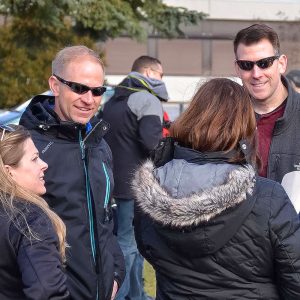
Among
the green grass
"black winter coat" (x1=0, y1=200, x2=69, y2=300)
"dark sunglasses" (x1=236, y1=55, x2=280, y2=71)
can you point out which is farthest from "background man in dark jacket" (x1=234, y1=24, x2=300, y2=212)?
the green grass

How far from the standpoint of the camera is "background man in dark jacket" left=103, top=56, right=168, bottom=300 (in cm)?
632

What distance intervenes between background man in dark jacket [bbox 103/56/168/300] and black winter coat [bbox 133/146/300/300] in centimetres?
346

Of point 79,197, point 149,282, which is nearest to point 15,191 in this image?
point 79,197

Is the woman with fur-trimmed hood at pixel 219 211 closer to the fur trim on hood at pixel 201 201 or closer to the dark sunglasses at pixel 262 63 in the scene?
the fur trim on hood at pixel 201 201

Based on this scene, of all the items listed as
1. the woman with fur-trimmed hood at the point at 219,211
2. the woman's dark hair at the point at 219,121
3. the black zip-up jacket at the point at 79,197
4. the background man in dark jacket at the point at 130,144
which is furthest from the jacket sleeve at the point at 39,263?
Answer: the background man in dark jacket at the point at 130,144

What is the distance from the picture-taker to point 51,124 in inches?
141

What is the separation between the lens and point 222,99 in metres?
2.82

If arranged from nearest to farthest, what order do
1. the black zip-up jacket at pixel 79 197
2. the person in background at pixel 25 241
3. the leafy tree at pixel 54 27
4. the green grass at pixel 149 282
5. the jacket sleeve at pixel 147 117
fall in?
the person in background at pixel 25 241 < the black zip-up jacket at pixel 79 197 < the jacket sleeve at pixel 147 117 < the green grass at pixel 149 282 < the leafy tree at pixel 54 27

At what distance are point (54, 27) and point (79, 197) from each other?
11.6 metres

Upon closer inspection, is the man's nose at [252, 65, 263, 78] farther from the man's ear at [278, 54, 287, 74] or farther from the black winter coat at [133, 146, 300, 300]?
the black winter coat at [133, 146, 300, 300]

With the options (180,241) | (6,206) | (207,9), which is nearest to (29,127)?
(6,206)

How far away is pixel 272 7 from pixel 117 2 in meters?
17.7

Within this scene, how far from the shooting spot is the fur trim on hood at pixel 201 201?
104 inches

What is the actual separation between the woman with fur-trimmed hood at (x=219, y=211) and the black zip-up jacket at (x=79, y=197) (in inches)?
28.0
